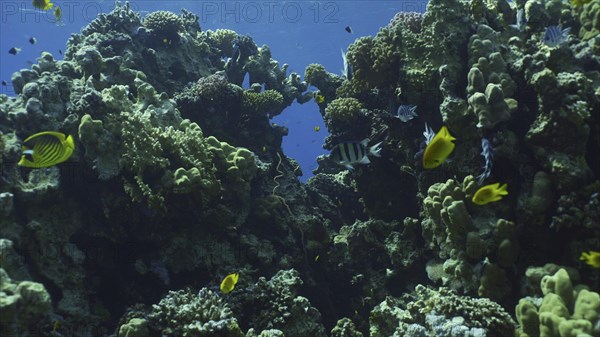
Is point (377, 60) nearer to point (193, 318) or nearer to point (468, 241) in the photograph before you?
point (468, 241)

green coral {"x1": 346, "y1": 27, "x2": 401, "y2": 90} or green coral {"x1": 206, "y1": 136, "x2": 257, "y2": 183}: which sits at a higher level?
green coral {"x1": 346, "y1": 27, "x2": 401, "y2": 90}

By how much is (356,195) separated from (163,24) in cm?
616

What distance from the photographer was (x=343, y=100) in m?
7.77

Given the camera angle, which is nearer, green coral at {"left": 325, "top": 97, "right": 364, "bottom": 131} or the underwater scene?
the underwater scene

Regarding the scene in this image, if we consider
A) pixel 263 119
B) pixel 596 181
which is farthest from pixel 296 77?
Result: pixel 596 181

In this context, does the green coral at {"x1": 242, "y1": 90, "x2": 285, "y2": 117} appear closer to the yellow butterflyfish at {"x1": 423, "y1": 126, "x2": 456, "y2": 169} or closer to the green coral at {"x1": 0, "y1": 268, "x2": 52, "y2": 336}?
the green coral at {"x1": 0, "y1": 268, "x2": 52, "y2": 336}

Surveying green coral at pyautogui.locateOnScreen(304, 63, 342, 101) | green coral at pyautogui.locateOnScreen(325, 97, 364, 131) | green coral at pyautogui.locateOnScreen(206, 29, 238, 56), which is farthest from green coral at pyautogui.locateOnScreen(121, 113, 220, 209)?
green coral at pyautogui.locateOnScreen(206, 29, 238, 56)

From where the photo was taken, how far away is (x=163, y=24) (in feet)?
32.9

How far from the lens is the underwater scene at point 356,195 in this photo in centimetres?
431

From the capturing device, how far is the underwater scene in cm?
431

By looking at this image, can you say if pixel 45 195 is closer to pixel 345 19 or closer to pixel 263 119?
pixel 263 119

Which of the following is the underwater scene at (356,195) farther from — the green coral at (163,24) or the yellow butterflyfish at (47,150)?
the green coral at (163,24)

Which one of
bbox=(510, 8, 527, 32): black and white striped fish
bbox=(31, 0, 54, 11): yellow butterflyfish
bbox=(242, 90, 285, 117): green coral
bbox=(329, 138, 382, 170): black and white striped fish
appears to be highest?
bbox=(31, 0, 54, 11): yellow butterflyfish

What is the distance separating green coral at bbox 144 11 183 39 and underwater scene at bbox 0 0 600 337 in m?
1.95
